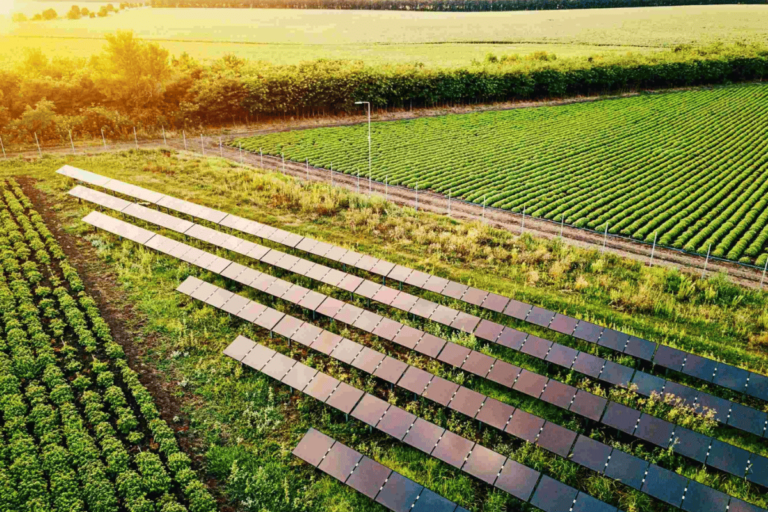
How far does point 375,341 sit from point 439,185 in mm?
27568

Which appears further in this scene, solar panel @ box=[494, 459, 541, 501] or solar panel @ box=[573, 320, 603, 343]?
solar panel @ box=[573, 320, 603, 343]

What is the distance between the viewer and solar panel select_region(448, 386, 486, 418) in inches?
703

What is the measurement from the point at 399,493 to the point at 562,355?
9.45m

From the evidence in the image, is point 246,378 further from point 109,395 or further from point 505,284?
point 505,284

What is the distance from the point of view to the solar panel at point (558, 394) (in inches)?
719

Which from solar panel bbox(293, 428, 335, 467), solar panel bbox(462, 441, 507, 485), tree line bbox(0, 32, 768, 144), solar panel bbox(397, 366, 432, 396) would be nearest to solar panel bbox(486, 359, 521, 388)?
solar panel bbox(397, 366, 432, 396)

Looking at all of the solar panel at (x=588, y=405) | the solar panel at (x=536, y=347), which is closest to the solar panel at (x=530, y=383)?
the solar panel at (x=588, y=405)

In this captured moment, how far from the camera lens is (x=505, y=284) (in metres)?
28.1

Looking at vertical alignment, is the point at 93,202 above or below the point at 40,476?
above

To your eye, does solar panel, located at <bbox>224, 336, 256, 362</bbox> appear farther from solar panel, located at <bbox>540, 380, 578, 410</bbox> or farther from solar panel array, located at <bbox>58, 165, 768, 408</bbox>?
solar panel, located at <bbox>540, 380, 578, 410</bbox>

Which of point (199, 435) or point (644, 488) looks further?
point (199, 435)

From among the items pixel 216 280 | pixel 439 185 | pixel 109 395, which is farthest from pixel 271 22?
pixel 109 395

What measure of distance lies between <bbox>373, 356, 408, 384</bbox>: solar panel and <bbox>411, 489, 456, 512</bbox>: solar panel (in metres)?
5.19

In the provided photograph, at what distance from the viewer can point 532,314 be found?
23.4 m
